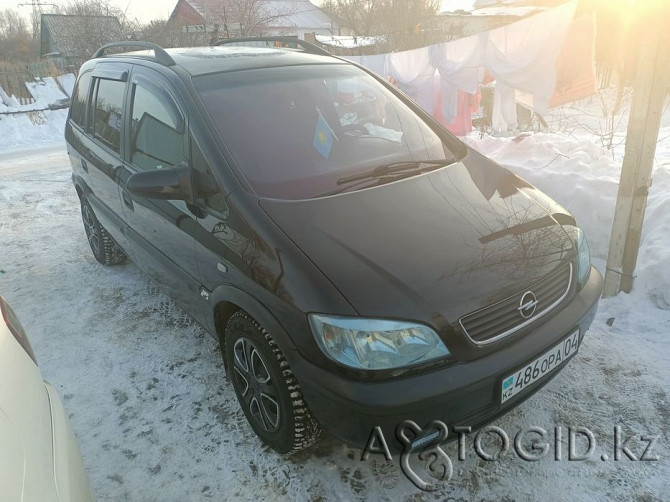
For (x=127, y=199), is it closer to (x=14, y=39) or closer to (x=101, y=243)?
(x=101, y=243)

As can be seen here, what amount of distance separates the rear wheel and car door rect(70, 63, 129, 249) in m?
0.23

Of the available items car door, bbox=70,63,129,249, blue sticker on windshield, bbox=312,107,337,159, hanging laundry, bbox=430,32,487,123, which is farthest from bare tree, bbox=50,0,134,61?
blue sticker on windshield, bbox=312,107,337,159

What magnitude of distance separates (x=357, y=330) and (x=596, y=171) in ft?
14.3

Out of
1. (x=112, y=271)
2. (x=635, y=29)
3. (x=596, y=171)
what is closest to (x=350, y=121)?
(x=635, y=29)

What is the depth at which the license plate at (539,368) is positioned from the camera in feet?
Result: 6.07

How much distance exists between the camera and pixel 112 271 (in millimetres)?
4281

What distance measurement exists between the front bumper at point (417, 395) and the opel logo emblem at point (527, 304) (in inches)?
3.3

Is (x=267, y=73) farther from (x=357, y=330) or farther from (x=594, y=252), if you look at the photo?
(x=594, y=252)

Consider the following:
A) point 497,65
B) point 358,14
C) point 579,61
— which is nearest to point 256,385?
point 579,61

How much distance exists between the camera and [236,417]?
8.11ft

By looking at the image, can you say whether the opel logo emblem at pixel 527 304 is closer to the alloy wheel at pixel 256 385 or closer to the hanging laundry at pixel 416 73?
the alloy wheel at pixel 256 385

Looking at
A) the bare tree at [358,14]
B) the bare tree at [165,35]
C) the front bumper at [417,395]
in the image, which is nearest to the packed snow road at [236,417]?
the front bumper at [417,395]

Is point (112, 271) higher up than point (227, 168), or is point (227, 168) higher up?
point (227, 168)

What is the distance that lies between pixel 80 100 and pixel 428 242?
353cm
